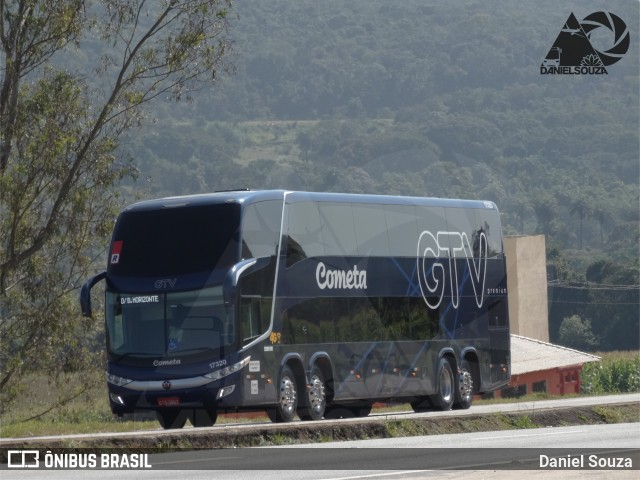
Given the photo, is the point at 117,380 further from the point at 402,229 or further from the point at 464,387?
the point at 464,387

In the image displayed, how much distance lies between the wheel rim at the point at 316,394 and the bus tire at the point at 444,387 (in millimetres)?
4056

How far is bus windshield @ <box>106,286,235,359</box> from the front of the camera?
23312 mm

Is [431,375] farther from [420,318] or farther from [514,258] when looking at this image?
[514,258]

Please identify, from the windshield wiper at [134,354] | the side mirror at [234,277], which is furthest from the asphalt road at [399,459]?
the windshield wiper at [134,354]

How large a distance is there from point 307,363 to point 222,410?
2008mm

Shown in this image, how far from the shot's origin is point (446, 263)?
29.3 m

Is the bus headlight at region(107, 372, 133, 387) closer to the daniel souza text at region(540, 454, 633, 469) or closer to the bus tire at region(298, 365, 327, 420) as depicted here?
the bus tire at region(298, 365, 327, 420)

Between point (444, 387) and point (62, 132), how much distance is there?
42.5 feet

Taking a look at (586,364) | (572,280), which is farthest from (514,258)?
(572,280)

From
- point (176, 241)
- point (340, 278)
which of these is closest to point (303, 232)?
point (340, 278)

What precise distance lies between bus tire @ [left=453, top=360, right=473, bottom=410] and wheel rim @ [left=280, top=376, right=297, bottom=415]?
592 cm

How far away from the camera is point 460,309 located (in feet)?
97.7

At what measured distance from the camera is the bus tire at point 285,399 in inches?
955

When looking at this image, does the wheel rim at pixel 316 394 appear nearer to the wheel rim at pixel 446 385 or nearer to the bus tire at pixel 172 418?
the bus tire at pixel 172 418
